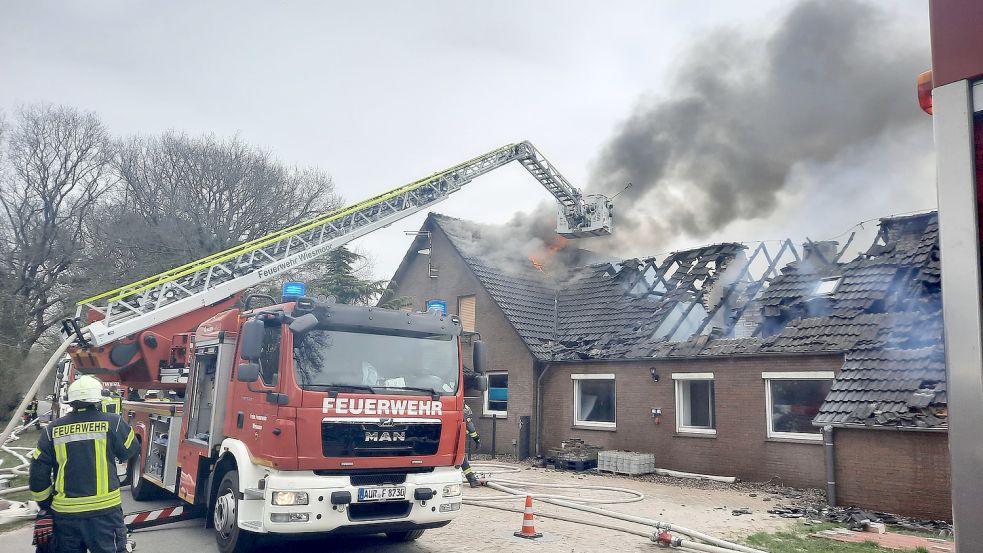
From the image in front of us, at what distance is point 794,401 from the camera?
44.4ft

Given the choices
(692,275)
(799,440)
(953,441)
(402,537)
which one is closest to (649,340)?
(692,275)

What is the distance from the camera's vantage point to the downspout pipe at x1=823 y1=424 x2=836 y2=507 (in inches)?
439

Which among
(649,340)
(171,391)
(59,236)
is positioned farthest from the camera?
(59,236)

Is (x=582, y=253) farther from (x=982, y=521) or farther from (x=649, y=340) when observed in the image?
(x=982, y=521)

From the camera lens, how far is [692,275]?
17.8 metres

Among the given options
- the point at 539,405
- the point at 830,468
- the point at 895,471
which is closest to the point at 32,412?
the point at 539,405

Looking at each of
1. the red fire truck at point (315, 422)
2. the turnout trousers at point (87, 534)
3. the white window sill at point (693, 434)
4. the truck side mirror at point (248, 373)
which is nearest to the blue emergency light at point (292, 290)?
the red fire truck at point (315, 422)

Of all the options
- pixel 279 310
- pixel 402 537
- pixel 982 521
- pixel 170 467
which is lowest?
pixel 402 537

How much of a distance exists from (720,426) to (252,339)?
413 inches

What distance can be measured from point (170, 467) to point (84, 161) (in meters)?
23.7

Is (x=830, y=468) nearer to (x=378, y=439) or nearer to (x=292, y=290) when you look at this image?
(x=378, y=439)

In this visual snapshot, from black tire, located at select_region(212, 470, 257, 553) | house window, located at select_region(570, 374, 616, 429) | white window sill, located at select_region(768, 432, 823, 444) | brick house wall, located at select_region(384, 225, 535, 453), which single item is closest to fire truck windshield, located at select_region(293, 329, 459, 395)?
black tire, located at select_region(212, 470, 257, 553)

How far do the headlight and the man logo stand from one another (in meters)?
0.82

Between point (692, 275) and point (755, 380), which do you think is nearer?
point (755, 380)
